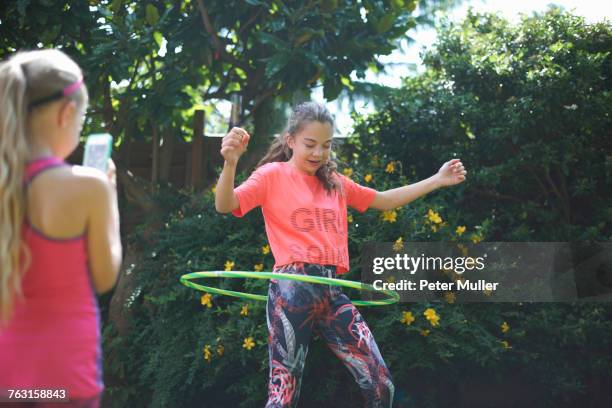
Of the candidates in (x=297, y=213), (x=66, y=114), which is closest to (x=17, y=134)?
Answer: (x=66, y=114)

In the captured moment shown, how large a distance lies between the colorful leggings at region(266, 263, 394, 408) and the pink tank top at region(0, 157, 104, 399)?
4.89ft

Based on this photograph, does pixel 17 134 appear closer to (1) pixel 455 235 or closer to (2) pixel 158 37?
(1) pixel 455 235

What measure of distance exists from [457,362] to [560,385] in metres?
0.73

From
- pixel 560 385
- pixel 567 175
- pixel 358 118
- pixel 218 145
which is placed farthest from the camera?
pixel 218 145

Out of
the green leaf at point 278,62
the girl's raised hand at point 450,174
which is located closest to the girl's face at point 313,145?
the girl's raised hand at point 450,174

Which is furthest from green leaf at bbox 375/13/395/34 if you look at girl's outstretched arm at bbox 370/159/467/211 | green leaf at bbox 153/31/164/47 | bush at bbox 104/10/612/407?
girl's outstretched arm at bbox 370/159/467/211

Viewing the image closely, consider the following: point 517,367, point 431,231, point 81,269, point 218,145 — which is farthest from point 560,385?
point 81,269

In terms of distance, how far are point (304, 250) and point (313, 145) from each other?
0.51 meters

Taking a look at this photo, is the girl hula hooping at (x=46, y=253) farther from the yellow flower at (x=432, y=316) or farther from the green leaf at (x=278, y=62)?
the green leaf at (x=278, y=62)

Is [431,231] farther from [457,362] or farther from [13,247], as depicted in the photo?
[13,247]

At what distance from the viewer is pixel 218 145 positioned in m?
6.82

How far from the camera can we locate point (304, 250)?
3453 millimetres

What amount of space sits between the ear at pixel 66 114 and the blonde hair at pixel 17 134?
2 cm

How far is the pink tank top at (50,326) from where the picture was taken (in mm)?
1922
